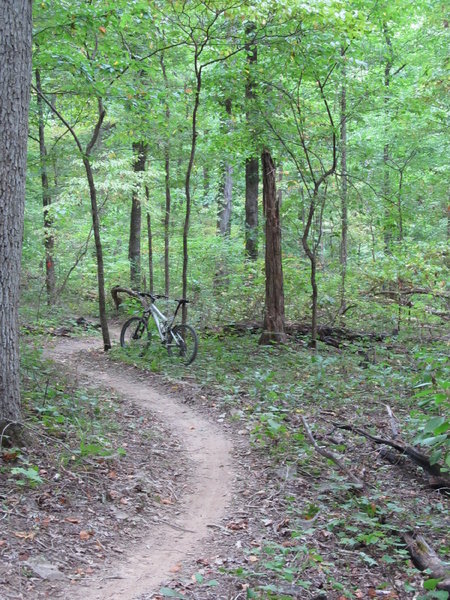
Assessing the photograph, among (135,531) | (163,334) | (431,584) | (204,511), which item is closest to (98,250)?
(163,334)

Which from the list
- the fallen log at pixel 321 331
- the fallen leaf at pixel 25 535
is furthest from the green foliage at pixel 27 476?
the fallen log at pixel 321 331

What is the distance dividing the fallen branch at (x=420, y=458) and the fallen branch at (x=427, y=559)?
910 millimetres

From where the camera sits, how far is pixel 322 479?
543 cm

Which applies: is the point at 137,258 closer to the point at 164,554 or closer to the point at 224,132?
the point at 224,132

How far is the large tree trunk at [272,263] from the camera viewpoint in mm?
11102

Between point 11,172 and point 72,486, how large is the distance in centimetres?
282

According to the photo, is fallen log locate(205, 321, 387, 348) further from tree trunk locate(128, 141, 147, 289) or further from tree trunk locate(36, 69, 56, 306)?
tree trunk locate(36, 69, 56, 306)

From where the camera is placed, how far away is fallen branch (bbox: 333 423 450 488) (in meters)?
5.14

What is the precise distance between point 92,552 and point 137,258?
14.6m

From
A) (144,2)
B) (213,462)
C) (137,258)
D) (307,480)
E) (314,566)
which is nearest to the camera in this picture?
(314,566)

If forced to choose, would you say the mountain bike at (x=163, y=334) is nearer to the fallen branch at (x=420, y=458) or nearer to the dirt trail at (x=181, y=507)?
the dirt trail at (x=181, y=507)

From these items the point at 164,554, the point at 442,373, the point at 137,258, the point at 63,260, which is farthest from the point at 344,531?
the point at 63,260

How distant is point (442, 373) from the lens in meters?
7.34

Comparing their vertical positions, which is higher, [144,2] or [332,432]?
[144,2]
